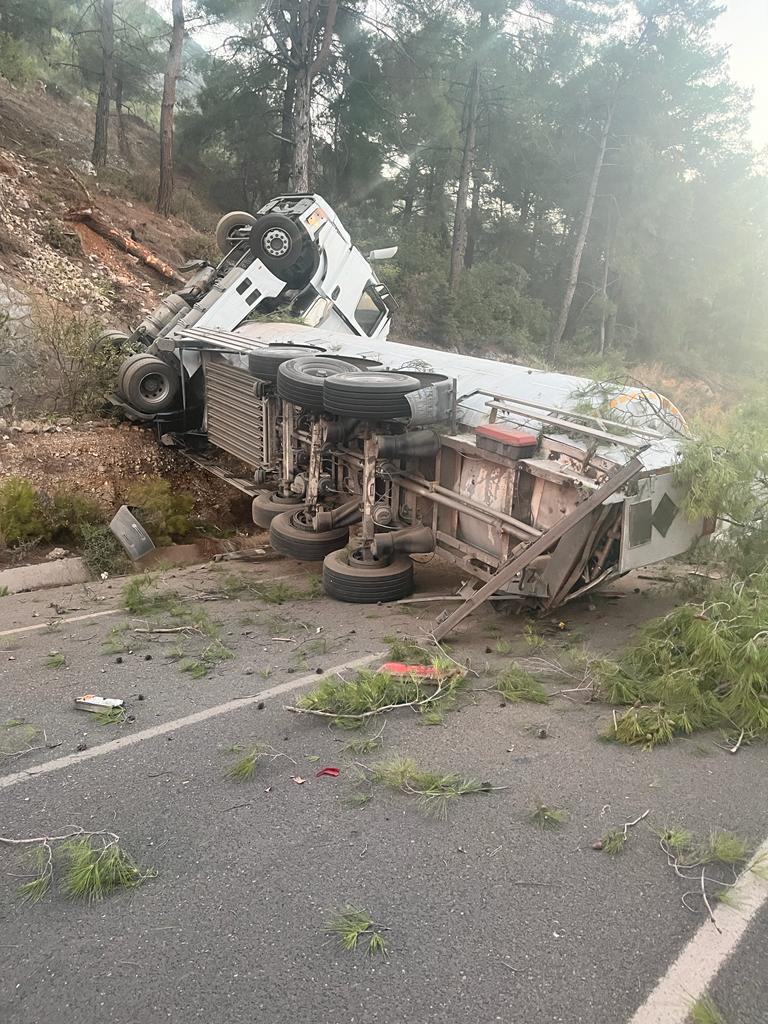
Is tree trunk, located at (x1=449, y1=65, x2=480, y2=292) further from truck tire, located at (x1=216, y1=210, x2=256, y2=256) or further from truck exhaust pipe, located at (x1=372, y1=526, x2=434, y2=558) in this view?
truck exhaust pipe, located at (x1=372, y1=526, x2=434, y2=558)

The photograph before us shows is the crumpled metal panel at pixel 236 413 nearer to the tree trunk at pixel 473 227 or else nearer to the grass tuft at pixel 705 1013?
the grass tuft at pixel 705 1013

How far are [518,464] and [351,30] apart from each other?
19.9 metres

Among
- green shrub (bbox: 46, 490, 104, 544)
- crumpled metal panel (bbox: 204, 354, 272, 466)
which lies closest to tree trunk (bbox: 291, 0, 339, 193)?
crumpled metal panel (bbox: 204, 354, 272, 466)

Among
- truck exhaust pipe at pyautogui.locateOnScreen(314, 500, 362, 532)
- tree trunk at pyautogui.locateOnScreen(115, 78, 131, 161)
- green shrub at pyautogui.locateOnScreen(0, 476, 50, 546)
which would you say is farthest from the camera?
tree trunk at pyautogui.locateOnScreen(115, 78, 131, 161)

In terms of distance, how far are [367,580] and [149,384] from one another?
218 inches

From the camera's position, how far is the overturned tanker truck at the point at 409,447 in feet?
16.7

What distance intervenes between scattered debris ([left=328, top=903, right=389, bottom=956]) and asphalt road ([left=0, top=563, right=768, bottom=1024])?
37 millimetres

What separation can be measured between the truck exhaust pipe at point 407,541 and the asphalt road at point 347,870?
202cm

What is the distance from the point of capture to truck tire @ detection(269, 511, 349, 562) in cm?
748

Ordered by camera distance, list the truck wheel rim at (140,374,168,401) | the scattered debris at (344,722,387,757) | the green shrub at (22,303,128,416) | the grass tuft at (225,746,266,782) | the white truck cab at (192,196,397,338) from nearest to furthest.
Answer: the grass tuft at (225,746,266,782) → the scattered debris at (344,722,387,757) → the white truck cab at (192,196,397,338) → the truck wheel rim at (140,374,168,401) → the green shrub at (22,303,128,416)

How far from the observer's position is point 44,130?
19.8m

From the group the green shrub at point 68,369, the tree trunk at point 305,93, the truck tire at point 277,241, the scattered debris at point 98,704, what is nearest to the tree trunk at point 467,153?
Answer: the tree trunk at point 305,93

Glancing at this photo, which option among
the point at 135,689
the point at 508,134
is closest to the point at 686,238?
the point at 508,134

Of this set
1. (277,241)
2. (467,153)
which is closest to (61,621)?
(277,241)
